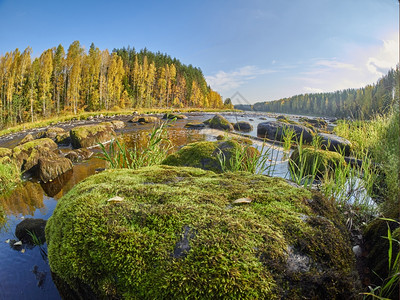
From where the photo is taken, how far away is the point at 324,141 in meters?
8.93

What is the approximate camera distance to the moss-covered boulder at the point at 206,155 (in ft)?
16.8

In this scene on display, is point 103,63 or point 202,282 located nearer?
point 202,282

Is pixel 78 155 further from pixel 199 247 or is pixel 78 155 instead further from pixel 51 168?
pixel 199 247

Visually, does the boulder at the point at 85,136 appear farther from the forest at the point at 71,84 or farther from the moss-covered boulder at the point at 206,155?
the forest at the point at 71,84

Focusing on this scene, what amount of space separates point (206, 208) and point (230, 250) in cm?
51

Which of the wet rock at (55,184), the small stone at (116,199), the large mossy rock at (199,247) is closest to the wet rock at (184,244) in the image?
the large mossy rock at (199,247)

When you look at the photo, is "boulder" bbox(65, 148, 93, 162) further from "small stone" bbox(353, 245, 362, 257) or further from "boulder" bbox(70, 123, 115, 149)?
"small stone" bbox(353, 245, 362, 257)

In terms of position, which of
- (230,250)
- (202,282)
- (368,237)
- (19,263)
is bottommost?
(19,263)

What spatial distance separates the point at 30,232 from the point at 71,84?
139 feet

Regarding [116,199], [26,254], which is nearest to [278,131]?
[26,254]

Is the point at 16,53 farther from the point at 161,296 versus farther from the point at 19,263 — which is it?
the point at 161,296

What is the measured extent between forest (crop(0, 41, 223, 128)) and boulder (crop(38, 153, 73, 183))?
19928 mm

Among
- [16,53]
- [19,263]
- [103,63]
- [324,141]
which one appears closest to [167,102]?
[103,63]

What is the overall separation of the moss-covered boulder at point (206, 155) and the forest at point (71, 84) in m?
20.7
